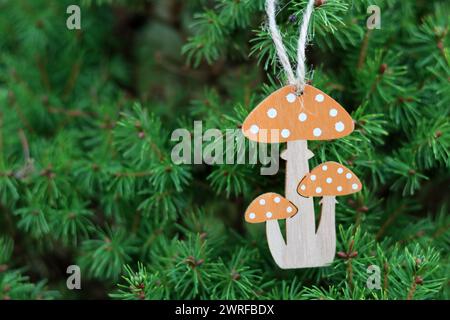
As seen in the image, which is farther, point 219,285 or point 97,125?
point 97,125

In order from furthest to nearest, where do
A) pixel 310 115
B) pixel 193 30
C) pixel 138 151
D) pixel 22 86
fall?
1. pixel 193 30
2. pixel 22 86
3. pixel 138 151
4. pixel 310 115

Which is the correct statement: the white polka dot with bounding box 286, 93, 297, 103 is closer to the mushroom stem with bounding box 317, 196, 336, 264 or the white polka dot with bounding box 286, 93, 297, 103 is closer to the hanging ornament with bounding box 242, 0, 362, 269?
the hanging ornament with bounding box 242, 0, 362, 269

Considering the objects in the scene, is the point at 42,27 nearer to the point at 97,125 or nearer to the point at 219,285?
the point at 97,125

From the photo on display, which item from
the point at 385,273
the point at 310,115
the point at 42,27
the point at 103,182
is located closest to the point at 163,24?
the point at 42,27

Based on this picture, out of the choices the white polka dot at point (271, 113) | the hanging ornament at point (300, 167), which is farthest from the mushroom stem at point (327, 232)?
the white polka dot at point (271, 113)

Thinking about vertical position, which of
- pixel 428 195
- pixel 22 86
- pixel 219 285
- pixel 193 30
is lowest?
pixel 219 285

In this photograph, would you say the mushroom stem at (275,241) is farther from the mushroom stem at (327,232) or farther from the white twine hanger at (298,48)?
the white twine hanger at (298,48)

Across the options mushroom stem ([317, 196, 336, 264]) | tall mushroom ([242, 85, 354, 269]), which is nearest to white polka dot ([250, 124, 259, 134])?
tall mushroom ([242, 85, 354, 269])

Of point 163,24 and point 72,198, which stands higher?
point 163,24

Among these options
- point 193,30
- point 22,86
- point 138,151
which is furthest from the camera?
point 193,30
